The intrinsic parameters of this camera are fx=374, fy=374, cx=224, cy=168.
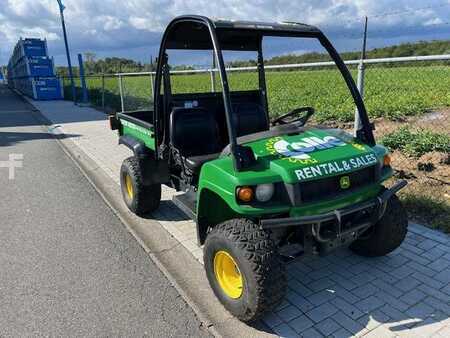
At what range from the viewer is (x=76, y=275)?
11.0 ft

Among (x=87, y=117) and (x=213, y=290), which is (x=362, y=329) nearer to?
(x=213, y=290)

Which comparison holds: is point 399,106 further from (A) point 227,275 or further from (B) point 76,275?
(B) point 76,275

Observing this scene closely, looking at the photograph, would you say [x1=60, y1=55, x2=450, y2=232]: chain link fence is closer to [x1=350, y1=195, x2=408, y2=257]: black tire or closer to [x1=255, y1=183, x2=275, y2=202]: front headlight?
[x1=350, y1=195, x2=408, y2=257]: black tire

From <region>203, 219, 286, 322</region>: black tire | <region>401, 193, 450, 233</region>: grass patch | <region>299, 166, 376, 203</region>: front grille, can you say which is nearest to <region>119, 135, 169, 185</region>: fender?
<region>203, 219, 286, 322</region>: black tire

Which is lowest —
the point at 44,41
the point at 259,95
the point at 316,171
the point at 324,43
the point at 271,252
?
the point at 271,252

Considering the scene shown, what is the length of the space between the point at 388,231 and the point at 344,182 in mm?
820

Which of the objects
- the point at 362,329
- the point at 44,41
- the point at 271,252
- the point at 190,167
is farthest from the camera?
the point at 44,41


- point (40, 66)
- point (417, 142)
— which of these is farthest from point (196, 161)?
point (40, 66)

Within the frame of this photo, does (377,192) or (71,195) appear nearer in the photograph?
(377,192)

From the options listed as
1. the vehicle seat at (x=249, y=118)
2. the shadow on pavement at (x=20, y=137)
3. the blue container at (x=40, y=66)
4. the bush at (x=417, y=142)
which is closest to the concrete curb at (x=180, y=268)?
the vehicle seat at (x=249, y=118)

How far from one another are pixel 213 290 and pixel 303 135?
1.39m

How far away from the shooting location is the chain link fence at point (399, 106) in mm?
4508

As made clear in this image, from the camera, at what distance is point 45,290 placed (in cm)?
312

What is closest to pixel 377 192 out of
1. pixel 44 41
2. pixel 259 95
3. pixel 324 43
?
pixel 324 43
